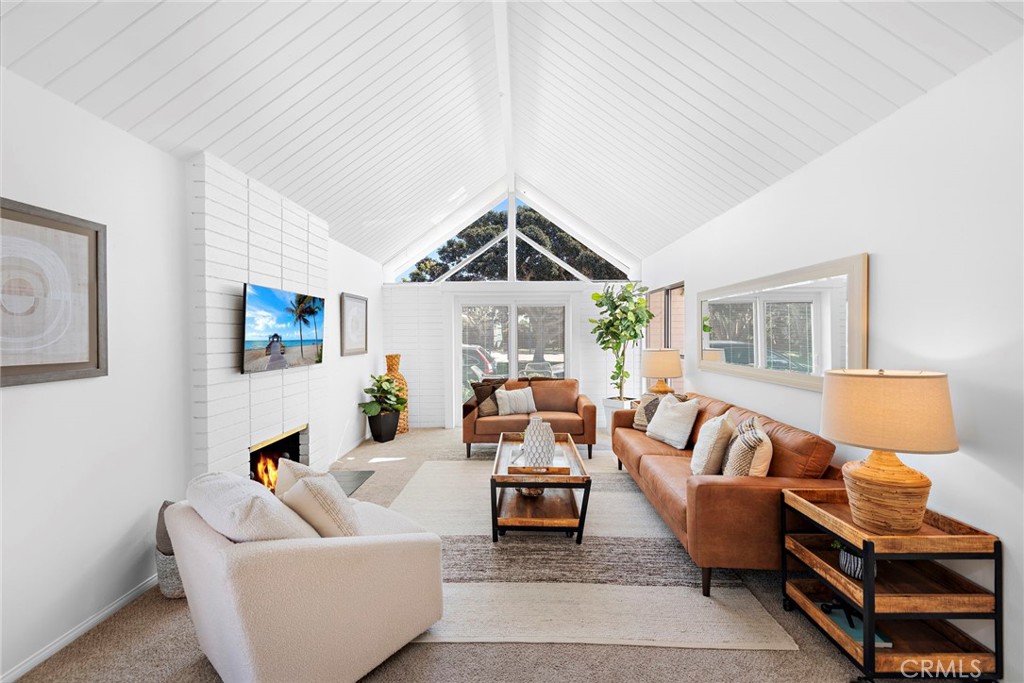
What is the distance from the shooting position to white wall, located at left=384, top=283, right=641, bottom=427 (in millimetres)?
7168

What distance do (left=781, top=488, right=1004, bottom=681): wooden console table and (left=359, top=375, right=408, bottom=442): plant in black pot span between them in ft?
16.5

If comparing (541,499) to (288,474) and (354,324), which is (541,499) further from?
(354,324)

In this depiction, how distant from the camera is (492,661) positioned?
2.01 m

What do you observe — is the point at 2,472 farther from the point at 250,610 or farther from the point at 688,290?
the point at 688,290

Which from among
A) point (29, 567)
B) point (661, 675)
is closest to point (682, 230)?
point (661, 675)

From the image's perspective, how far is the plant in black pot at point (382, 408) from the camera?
609 centimetres

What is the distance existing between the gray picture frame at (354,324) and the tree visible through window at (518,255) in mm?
1336

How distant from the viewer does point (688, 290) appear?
17.0 ft

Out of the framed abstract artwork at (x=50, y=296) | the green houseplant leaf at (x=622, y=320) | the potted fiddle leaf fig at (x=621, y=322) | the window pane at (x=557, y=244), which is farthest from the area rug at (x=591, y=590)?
the window pane at (x=557, y=244)

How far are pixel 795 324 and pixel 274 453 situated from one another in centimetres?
402

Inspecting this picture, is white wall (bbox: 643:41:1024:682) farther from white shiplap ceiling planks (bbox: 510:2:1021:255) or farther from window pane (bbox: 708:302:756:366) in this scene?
window pane (bbox: 708:302:756:366)

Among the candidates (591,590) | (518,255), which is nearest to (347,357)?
(518,255)

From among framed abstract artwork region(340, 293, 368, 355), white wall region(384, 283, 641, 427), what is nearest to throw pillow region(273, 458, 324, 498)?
framed abstract artwork region(340, 293, 368, 355)

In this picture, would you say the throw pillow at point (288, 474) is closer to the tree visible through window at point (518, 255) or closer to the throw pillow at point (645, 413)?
the throw pillow at point (645, 413)
